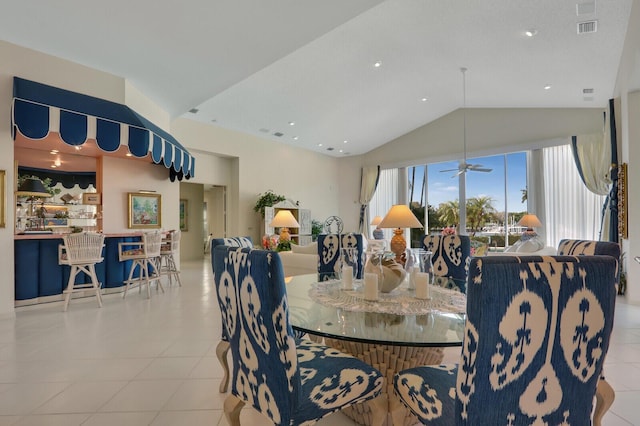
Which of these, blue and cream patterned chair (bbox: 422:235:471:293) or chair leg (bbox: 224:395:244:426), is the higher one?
blue and cream patterned chair (bbox: 422:235:471:293)

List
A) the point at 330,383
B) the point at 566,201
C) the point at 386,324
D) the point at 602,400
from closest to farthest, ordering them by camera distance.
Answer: the point at 330,383 → the point at 386,324 → the point at 602,400 → the point at 566,201

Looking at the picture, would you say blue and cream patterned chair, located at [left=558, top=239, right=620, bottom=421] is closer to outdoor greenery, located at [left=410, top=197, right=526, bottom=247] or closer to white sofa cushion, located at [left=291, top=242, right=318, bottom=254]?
white sofa cushion, located at [left=291, top=242, right=318, bottom=254]

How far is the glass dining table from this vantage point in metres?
1.36

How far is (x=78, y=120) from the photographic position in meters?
4.16

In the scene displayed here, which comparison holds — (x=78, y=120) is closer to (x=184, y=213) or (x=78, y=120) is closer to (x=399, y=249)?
(x=399, y=249)

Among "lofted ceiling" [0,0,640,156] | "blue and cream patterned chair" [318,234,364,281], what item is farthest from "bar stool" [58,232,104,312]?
"blue and cream patterned chair" [318,234,364,281]

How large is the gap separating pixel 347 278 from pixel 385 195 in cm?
867

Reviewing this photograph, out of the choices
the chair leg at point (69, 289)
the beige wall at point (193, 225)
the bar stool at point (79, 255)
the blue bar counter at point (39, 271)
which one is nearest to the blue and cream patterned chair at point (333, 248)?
the bar stool at point (79, 255)

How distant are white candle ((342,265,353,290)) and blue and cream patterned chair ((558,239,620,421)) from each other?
1.29 meters

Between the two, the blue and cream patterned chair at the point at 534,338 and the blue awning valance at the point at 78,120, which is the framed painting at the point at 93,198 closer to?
the blue awning valance at the point at 78,120

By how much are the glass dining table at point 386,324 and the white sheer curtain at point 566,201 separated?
6347mm

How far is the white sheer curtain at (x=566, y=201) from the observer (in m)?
6.68

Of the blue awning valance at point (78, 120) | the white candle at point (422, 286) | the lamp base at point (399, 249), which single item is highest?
the blue awning valance at point (78, 120)

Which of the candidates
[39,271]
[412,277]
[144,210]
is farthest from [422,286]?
[144,210]
